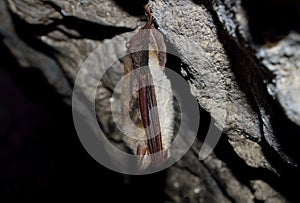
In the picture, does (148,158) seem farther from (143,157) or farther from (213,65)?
(213,65)

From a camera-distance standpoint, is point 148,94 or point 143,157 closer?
point 148,94

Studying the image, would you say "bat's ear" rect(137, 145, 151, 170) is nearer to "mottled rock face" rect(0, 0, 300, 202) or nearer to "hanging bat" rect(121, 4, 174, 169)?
"hanging bat" rect(121, 4, 174, 169)

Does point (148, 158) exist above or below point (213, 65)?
below

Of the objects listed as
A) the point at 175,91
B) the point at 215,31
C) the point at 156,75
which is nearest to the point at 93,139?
the point at 175,91

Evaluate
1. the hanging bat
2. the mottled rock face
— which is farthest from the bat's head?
the mottled rock face

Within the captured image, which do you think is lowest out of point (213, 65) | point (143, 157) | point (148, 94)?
point (143, 157)

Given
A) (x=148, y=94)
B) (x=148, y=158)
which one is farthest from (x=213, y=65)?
(x=148, y=158)
